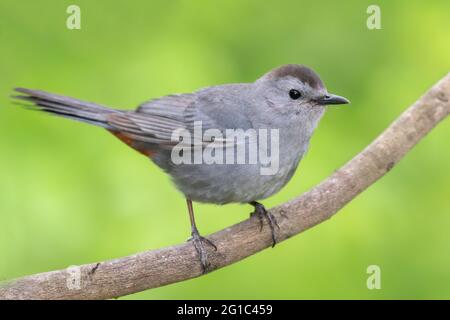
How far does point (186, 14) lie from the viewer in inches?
173

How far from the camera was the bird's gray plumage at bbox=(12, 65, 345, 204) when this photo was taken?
409 cm

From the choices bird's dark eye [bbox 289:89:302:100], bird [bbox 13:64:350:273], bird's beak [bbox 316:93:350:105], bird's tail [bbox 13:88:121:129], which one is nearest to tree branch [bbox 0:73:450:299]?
bird [bbox 13:64:350:273]

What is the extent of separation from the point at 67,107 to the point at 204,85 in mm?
757

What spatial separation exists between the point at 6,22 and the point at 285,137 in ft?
5.43

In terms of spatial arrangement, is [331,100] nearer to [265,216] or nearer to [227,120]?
[227,120]

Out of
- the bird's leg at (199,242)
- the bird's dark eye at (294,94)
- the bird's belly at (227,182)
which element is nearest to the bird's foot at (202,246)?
the bird's leg at (199,242)

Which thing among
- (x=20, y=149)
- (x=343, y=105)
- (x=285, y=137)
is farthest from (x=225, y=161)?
(x=20, y=149)

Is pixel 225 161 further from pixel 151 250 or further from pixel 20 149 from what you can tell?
pixel 20 149

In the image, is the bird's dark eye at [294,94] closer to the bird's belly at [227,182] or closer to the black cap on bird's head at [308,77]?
the black cap on bird's head at [308,77]

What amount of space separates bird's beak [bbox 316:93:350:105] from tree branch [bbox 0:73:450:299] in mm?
341

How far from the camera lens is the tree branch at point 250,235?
133 inches

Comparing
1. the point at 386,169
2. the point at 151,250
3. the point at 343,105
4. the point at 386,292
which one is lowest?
the point at 386,292

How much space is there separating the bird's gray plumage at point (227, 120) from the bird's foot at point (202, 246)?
0.28 meters

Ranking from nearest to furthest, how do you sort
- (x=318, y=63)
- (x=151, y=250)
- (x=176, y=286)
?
(x=151, y=250), (x=176, y=286), (x=318, y=63)
